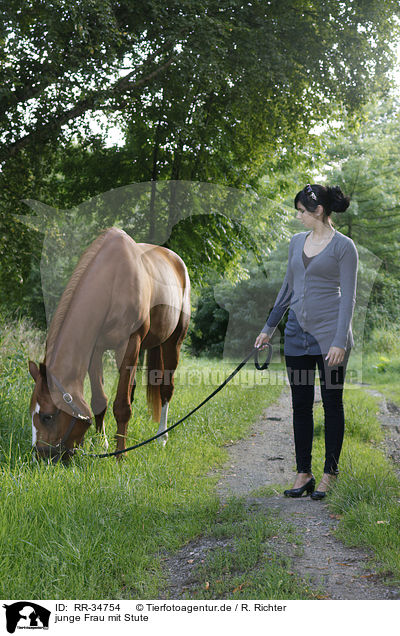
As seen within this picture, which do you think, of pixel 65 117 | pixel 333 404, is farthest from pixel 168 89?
pixel 333 404

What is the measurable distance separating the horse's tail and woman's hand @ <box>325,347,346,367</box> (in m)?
2.75

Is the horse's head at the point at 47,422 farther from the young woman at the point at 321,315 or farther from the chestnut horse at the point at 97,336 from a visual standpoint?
the young woman at the point at 321,315

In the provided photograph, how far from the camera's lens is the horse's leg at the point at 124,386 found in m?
4.71

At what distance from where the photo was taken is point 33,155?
8.35 meters

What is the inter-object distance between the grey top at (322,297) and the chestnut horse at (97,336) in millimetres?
1514

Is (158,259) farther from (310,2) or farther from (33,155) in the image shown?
(310,2)

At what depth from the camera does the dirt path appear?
259cm

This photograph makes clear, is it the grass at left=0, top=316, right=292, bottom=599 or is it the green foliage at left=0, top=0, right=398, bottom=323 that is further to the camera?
the green foliage at left=0, top=0, right=398, bottom=323

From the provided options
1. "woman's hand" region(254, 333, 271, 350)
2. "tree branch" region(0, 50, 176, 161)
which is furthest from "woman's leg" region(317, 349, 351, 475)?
"tree branch" region(0, 50, 176, 161)

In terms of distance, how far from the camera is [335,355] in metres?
→ 3.49

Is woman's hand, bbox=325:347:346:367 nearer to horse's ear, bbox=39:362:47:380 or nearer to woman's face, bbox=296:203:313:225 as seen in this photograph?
woman's face, bbox=296:203:313:225
